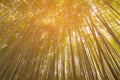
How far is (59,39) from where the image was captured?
20.7ft

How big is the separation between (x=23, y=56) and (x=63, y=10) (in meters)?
2.01

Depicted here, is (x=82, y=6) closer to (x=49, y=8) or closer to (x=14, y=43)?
(x=49, y=8)

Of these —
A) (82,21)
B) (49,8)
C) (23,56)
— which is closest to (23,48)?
(23,56)

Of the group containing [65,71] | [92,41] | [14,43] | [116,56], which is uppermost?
[14,43]

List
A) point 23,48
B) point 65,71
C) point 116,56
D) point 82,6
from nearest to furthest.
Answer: point 82,6 < point 23,48 < point 116,56 < point 65,71

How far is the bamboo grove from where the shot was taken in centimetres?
516

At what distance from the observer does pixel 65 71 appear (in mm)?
6957

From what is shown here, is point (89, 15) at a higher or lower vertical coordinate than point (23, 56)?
higher

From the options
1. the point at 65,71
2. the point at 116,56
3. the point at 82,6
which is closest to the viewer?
the point at 82,6

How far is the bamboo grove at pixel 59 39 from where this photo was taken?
203 inches

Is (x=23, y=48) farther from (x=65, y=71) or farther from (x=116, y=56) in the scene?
(x=116, y=56)

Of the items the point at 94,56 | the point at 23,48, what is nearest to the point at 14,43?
the point at 23,48

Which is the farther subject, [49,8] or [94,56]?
[94,56]

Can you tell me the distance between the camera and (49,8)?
207 inches
